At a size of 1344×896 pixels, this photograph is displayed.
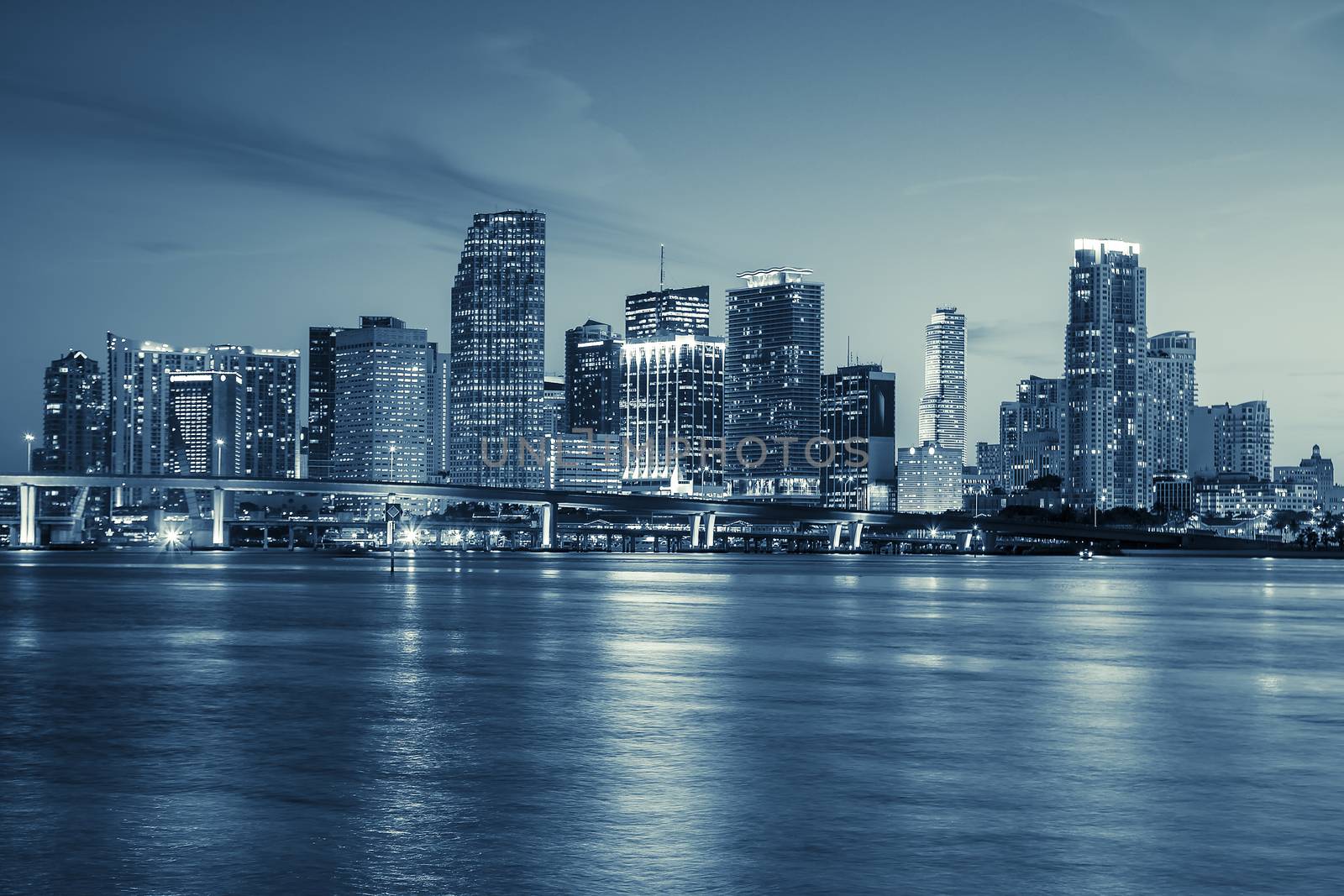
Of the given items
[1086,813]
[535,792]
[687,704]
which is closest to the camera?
[1086,813]

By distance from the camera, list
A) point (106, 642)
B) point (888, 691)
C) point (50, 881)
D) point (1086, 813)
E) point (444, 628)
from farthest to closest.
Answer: point (444, 628) < point (106, 642) < point (888, 691) < point (1086, 813) < point (50, 881)

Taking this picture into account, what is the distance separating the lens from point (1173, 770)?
69.6 ft

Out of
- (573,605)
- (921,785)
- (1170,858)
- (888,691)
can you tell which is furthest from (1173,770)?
(573,605)

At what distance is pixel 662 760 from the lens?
21.9m

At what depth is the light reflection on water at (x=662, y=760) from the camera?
583 inches

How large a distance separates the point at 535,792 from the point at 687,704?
10.1m

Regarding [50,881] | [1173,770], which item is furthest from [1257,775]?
[50,881]

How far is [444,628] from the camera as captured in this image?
52281 millimetres

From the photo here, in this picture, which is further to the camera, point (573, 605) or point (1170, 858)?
point (573, 605)

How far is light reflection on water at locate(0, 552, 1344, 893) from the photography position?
14805 mm

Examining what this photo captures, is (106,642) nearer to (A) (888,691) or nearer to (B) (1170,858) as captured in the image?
(A) (888,691)

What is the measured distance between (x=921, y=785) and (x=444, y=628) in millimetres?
34426

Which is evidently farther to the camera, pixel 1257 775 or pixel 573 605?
pixel 573 605

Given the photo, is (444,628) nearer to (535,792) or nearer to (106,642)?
(106,642)
